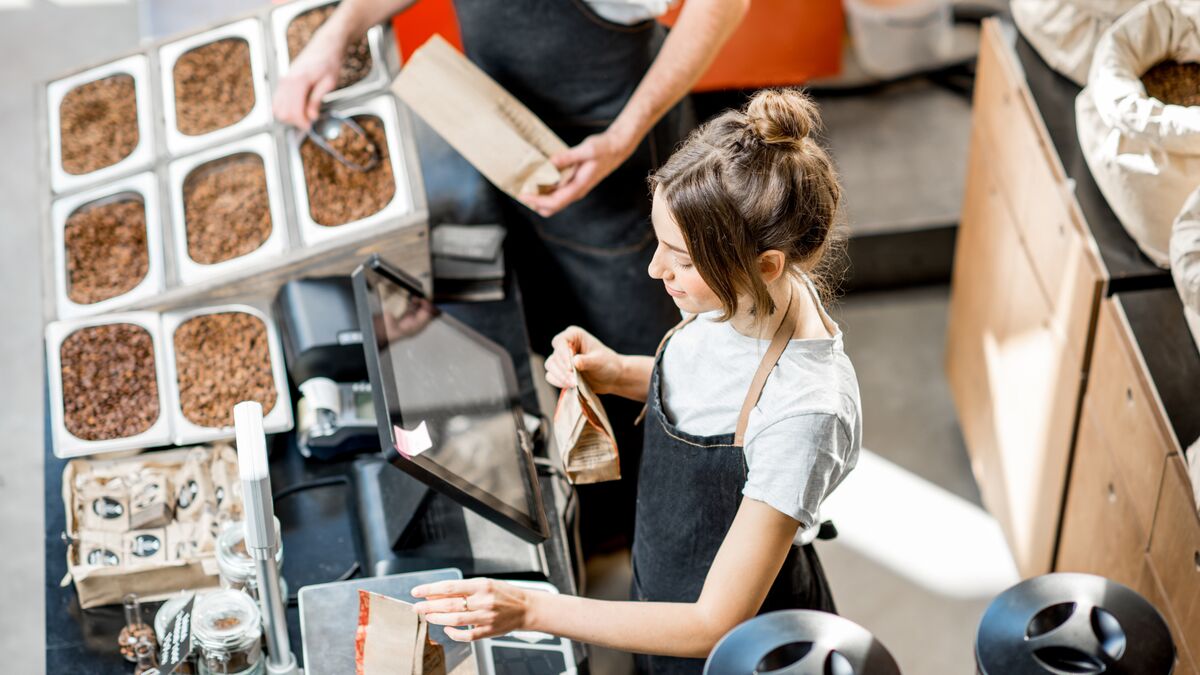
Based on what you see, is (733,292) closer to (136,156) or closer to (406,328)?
(406,328)

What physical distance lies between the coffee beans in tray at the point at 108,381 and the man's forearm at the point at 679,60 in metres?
0.93

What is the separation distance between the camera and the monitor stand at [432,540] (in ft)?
6.05

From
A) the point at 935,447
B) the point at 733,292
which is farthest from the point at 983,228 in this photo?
the point at 733,292

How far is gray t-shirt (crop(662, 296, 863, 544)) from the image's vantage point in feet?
4.67

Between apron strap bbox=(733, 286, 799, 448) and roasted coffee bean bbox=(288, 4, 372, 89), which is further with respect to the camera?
roasted coffee bean bbox=(288, 4, 372, 89)

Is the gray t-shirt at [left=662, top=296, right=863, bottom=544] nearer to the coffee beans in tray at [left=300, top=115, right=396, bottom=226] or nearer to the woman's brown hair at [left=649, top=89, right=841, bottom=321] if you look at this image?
the woman's brown hair at [left=649, top=89, right=841, bottom=321]

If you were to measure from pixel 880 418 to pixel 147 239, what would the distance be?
1977 mm

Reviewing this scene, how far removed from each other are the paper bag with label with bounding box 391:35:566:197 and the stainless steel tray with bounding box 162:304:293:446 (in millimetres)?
460

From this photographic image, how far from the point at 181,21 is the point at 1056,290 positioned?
2438 millimetres

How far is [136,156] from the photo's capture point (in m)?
2.49

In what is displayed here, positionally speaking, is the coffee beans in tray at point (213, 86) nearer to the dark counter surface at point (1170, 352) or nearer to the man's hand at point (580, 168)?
the man's hand at point (580, 168)

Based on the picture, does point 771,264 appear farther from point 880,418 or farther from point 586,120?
point 880,418

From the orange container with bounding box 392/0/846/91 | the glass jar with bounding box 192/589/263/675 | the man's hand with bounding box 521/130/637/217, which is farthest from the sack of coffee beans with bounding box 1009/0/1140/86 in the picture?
the glass jar with bounding box 192/589/263/675

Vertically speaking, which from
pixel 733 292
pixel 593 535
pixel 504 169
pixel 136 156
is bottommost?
pixel 593 535
